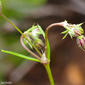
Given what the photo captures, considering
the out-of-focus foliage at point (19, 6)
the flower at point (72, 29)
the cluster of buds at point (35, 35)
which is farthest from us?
the out-of-focus foliage at point (19, 6)

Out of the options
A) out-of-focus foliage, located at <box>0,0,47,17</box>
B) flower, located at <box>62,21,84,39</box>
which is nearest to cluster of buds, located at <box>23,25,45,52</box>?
flower, located at <box>62,21,84,39</box>

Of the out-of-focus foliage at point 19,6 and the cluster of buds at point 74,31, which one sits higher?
the out-of-focus foliage at point 19,6

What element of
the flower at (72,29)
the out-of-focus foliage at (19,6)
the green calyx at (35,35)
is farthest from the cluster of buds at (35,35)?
the out-of-focus foliage at (19,6)

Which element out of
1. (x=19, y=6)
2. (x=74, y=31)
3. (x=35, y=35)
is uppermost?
(x=19, y=6)

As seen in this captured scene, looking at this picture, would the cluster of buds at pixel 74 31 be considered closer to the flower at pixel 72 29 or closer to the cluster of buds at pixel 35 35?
the flower at pixel 72 29

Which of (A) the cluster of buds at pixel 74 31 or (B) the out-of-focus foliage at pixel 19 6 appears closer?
(A) the cluster of buds at pixel 74 31

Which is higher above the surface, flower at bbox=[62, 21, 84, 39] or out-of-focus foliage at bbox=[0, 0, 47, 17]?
out-of-focus foliage at bbox=[0, 0, 47, 17]

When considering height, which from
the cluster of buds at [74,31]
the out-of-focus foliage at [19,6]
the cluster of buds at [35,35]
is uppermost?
the out-of-focus foliage at [19,6]

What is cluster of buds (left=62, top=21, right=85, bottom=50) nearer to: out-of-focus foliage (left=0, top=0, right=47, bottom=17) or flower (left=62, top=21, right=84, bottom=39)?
flower (left=62, top=21, right=84, bottom=39)

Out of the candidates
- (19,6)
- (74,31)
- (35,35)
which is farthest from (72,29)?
(19,6)

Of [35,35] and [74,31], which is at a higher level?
[35,35]

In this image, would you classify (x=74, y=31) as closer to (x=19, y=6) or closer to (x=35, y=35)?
(x=35, y=35)

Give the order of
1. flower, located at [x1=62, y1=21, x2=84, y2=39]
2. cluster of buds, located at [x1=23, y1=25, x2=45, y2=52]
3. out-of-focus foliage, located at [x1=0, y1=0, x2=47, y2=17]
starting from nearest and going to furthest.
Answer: flower, located at [x1=62, y1=21, x2=84, y2=39] → cluster of buds, located at [x1=23, y1=25, x2=45, y2=52] → out-of-focus foliage, located at [x1=0, y1=0, x2=47, y2=17]

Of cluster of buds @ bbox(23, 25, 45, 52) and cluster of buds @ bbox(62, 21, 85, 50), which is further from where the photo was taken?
cluster of buds @ bbox(23, 25, 45, 52)
